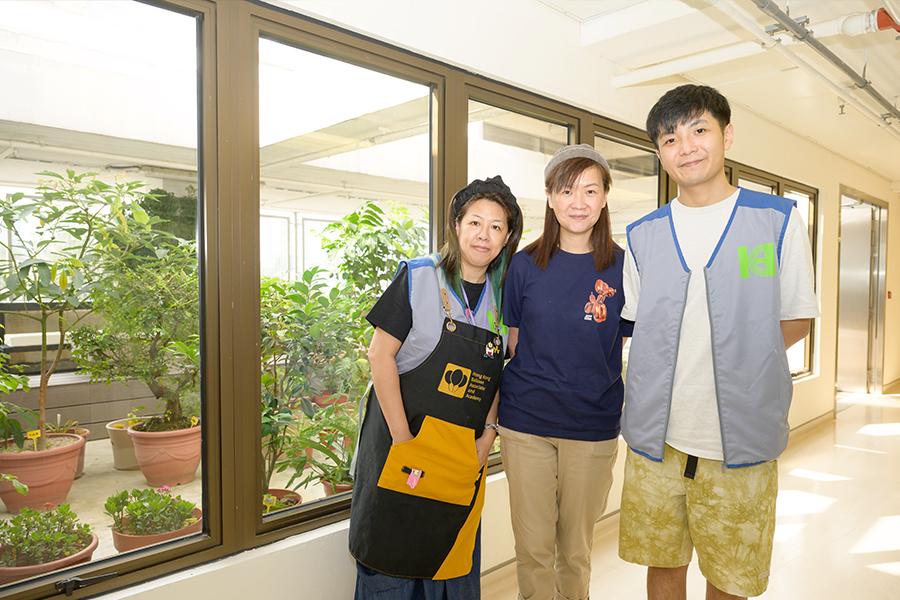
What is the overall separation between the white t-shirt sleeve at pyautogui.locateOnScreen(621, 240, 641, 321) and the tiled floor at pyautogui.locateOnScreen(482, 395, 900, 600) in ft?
4.94

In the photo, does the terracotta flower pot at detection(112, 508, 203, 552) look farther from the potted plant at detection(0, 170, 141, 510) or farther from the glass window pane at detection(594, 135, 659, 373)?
the glass window pane at detection(594, 135, 659, 373)

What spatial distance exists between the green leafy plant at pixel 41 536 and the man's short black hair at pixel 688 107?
2021 millimetres

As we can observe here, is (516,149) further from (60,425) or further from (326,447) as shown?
(60,425)

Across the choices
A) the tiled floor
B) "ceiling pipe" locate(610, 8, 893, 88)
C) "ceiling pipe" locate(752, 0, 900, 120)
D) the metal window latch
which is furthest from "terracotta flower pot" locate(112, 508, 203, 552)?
"ceiling pipe" locate(610, 8, 893, 88)

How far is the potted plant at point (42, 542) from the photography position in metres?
1.56

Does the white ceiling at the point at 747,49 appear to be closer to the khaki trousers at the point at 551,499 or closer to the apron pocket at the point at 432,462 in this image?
the khaki trousers at the point at 551,499

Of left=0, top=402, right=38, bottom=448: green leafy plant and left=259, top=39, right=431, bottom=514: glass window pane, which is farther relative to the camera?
left=259, top=39, right=431, bottom=514: glass window pane

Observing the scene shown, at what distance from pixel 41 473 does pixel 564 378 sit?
154cm

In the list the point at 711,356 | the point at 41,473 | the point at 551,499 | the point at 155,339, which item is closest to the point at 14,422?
the point at 41,473

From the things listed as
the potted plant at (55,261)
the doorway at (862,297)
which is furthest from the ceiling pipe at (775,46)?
the doorway at (862,297)

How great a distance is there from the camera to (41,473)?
1.63 meters

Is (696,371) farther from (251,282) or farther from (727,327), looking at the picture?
(251,282)

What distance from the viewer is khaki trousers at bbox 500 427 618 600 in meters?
1.73

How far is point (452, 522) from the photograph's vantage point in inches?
68.4
